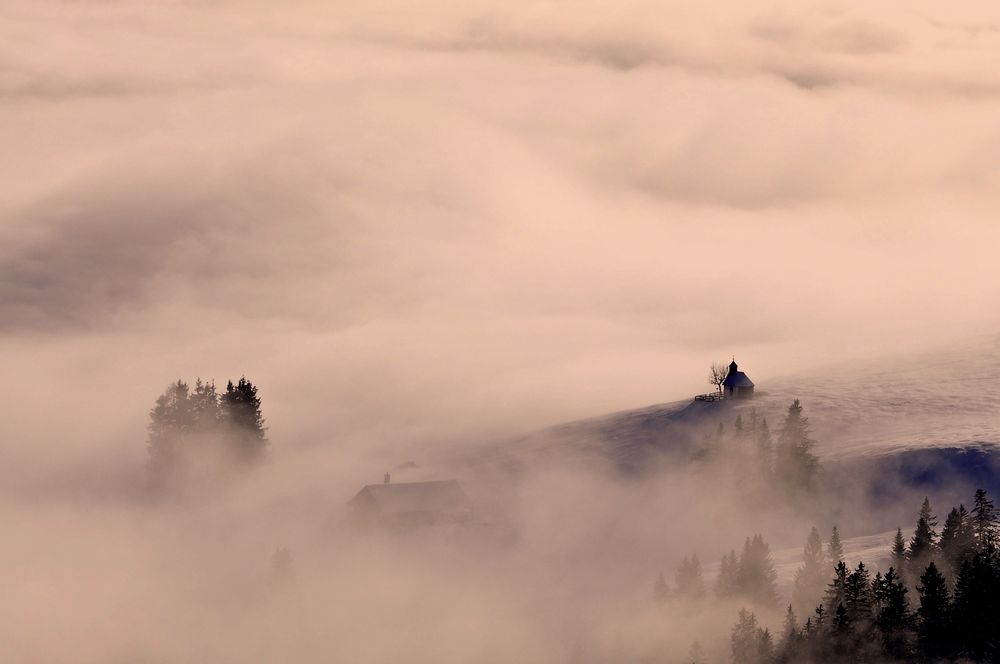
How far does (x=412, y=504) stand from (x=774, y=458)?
117 feet

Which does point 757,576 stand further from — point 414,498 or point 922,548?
point 414,498

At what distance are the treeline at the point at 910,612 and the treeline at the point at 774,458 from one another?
39.6 meters

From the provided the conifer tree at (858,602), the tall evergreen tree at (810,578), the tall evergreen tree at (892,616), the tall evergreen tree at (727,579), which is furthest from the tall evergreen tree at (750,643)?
the tall evergreen tree at (892,616)

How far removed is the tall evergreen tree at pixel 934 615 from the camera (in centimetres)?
12750

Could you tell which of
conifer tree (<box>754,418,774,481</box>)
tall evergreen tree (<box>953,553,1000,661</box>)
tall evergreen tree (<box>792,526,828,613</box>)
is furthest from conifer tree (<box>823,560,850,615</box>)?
conifer tree (<box>754,418,774,481</box>)

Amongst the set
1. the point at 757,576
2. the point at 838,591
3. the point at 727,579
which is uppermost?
the point at 727,579

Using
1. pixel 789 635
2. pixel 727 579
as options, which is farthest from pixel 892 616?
pixel 727 579

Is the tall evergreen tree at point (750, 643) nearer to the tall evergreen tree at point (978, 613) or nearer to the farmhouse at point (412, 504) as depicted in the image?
the tall evergreen tree at point (978, 613)

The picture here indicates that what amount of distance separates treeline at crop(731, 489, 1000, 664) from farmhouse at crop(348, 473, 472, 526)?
176 feet

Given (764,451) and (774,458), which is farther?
(774,458)

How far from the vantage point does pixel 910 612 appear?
131625mm

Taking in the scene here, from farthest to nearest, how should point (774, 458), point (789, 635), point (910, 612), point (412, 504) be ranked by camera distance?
point (412, 504) → point (774, 458) → point (789, 635) → point (910, 612)

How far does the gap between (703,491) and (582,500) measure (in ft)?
47.6

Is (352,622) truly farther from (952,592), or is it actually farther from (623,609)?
(952,592)
